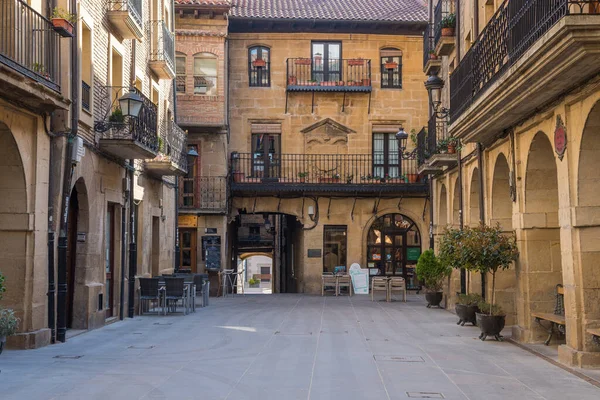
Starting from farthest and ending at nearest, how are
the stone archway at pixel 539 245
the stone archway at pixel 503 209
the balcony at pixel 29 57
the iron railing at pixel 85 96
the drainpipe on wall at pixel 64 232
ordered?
the stone archway at pixel 503 209 → the iron railing at pixel 85 96 → the drainpipe on wall at pixel 64 232 → the stone archway at pixel 539 245 → the balcony at pixel 29 57

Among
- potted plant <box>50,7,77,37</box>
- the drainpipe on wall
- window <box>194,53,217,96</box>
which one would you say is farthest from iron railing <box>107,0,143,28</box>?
window <box>194,53,217,96</box>

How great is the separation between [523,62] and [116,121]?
362 inches

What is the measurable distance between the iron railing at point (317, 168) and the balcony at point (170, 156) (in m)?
5.30

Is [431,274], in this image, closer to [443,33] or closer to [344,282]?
[344,282]

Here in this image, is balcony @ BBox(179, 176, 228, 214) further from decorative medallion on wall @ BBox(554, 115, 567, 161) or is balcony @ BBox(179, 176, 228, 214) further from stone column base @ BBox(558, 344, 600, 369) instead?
stone column base @ BBox(558, 344, 600, 369)

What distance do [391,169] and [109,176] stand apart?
570 inches

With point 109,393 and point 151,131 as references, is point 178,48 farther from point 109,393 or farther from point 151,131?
point 109,393

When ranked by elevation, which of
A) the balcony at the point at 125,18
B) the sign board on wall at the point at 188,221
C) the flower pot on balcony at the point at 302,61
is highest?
the flower pot on balcony at the point at 302,61

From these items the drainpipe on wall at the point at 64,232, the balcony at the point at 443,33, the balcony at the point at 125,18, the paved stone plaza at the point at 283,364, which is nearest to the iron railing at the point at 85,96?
the drainpipe on wall at the point at 64,232

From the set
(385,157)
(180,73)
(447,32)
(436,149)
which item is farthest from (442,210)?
(180,73)

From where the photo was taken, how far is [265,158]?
1169 inches

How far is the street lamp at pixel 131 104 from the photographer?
54.6 feet

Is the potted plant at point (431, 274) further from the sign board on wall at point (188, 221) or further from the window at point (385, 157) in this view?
the sign board on wall at point (188, 221)

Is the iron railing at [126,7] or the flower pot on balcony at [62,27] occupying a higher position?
the iron railing at [126,7]
